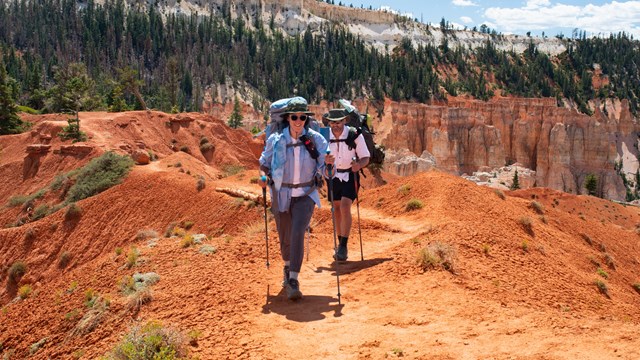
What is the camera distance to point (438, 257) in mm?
7539

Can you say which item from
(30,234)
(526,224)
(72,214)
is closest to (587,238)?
(526,224)

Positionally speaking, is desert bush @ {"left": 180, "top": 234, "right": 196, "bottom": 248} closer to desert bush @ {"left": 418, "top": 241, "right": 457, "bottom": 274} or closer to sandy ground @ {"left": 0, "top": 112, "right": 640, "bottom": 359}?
sandy ground @ {"left": 0, "top": 112, "right": 640, "bottom": 359}

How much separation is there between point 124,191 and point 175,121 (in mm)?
14823

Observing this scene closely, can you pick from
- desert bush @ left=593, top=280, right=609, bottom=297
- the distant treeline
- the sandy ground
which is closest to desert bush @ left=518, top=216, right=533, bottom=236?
the sandy ground

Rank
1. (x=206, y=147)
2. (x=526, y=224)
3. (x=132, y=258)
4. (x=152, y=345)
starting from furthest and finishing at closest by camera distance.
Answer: (x=206, y=147)
(x=526, y=224)
(x=132, y=258)
(x=152, y=345)

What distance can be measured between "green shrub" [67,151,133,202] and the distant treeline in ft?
147

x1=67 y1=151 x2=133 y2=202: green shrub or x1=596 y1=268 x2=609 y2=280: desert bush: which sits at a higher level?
x1=596 y1=268 x2=609 y2=280: desert bush

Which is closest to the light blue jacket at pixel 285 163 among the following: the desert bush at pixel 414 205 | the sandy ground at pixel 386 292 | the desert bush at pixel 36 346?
the sandy ground at pixel 386 292

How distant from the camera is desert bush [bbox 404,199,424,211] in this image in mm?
12531

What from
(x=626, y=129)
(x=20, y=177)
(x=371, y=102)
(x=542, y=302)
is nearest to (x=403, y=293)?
(x=542, y=302)

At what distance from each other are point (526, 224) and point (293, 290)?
6526 mm

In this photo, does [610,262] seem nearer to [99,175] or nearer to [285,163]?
[285,163]

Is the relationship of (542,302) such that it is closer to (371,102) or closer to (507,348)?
(507,348)

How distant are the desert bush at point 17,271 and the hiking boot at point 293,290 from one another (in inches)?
554
